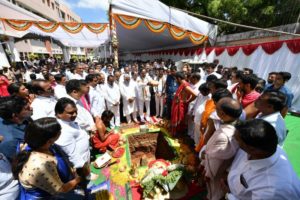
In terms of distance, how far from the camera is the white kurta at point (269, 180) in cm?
106

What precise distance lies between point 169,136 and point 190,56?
820 centimetres

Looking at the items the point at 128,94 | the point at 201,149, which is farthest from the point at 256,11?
the point at 201,149

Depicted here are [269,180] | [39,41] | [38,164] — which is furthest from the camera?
[39,41]

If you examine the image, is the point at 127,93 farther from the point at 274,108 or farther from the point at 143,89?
the point at 274,108

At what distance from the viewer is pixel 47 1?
30.1m

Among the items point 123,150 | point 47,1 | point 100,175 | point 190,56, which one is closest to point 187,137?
point 123,150

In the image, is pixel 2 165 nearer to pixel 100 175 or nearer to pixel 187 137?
pixel 100 175

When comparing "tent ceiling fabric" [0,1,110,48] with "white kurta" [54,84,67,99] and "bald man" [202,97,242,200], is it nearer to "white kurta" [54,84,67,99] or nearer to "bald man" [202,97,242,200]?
"white kurta" [54,84,67,99]

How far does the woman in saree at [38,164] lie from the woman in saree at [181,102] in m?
2.93

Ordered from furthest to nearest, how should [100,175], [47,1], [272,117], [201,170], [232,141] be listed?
[47,1], [100,175], [201,170], [272,117], [232,141]

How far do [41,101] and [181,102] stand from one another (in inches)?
117

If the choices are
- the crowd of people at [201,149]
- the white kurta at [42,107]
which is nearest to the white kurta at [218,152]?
the crowd of people at [201,149]

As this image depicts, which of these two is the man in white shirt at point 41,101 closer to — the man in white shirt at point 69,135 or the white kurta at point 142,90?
the man in white shirt at point 69,135

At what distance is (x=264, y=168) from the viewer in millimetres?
1146
